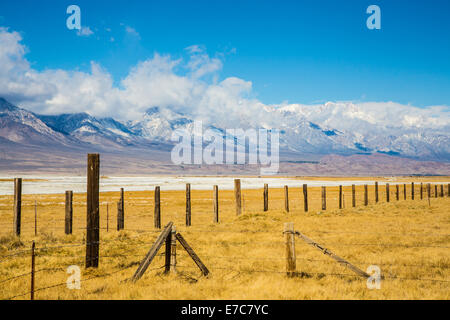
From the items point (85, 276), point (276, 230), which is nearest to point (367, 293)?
point (85, 276)

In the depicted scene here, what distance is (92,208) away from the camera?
952 cm

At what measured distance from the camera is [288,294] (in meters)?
7.36

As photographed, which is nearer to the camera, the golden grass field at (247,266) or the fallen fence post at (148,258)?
the golden grass field at (247,266)

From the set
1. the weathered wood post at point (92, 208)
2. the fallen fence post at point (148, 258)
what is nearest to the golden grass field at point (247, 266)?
the fallen fence post at point (148, 258)

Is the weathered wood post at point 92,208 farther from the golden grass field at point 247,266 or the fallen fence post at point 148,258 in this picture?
the fallen fence post at point 148,258

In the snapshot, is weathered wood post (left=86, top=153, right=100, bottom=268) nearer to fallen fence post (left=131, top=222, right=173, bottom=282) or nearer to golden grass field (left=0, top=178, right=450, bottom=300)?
golden grass field (left=0, top=178, right=450, bottom=300)

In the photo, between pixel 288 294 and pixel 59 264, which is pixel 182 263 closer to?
pixel 59 264

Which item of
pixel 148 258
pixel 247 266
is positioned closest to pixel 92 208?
pixel 148 258

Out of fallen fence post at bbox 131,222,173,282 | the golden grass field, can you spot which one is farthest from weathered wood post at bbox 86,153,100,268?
fallen fence post at bbox 131,222,173,282

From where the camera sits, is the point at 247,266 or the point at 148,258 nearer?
the point at 148,258

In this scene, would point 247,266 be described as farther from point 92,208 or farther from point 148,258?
point 92,208

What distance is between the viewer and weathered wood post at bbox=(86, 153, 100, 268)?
30.9ft

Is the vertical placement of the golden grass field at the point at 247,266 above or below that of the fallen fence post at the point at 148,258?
below

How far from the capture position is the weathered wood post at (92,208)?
9422 millimetres
